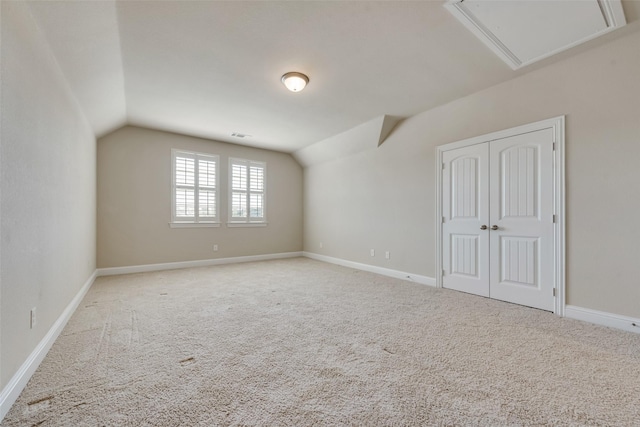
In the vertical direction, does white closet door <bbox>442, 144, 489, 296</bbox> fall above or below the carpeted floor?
Answer: above

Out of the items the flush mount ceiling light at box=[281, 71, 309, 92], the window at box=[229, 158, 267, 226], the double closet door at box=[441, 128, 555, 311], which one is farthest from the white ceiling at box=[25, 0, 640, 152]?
the window at box=[229, 158, 267, 226]

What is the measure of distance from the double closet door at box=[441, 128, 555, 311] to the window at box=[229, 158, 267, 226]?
4.04 meters

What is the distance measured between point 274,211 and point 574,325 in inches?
215

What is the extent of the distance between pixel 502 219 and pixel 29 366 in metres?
4.46

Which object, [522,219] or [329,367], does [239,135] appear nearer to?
[329,367]

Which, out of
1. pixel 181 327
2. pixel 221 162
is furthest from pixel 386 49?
pixel 221 162

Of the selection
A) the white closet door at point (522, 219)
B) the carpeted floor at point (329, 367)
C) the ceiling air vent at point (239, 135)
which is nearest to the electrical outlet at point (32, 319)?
the carpeted floor at point (329, 367)

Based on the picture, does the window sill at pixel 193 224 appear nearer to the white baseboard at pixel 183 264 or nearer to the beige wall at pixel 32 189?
the white baseboard at pixel 183 264

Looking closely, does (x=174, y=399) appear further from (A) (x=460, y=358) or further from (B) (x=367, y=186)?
(B) (x=367, y=186)

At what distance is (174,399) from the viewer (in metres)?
1.51

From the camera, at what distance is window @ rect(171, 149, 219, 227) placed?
530 centimetres

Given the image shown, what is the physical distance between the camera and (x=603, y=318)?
254cm

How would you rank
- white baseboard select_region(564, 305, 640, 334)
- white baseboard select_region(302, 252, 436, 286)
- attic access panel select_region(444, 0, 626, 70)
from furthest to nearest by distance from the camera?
1. white baseboard select_region(302, 252, 436, 286)
2. white baseboard select_region(564, 305, 640, 334)
3. attic access panel select_region(444, 0, 626, 70)

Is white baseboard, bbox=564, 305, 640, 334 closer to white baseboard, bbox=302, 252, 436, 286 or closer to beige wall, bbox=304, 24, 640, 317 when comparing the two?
beige wall, bbox=304, 24, 640, 317
